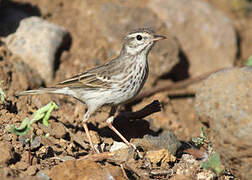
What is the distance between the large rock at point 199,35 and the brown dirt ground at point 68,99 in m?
0.67

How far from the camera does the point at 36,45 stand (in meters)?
8.89

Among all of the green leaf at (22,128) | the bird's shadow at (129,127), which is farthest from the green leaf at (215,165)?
the green leaf at (22,128)

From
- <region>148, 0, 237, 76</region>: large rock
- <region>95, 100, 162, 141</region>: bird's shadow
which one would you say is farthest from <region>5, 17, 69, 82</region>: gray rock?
<region>148, 0, 237, 76</region>: large rock

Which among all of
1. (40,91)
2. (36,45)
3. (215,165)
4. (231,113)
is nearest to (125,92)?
(40,91)

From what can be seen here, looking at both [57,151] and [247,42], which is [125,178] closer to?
[57,151]

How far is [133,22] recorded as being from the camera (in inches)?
400

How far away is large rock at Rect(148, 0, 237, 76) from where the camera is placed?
→ 1114 centimetres

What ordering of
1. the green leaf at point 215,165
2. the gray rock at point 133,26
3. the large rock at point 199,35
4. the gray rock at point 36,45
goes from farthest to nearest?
the large rock at point 199,35, the gray rock at point 133,26, the gray rock at point 36,45, the green leaf at point 215,165

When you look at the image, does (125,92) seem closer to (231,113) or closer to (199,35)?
(231,113)

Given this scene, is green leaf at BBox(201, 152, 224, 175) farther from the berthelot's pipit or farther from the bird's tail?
the bird's tail

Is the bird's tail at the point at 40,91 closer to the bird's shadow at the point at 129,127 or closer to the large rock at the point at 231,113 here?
the bird's shadow at the point at 129,127

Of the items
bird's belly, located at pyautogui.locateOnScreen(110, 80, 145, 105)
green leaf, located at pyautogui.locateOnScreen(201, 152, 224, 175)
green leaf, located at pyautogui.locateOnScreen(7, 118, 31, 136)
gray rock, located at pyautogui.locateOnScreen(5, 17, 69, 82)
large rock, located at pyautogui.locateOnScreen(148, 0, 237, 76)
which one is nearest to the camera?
green leaf, located at pyautogui.locateOnScreen(7, 118, 31, 136)

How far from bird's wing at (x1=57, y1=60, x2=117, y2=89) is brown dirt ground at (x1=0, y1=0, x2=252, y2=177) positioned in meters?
0.74

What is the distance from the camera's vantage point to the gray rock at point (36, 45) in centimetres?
880
